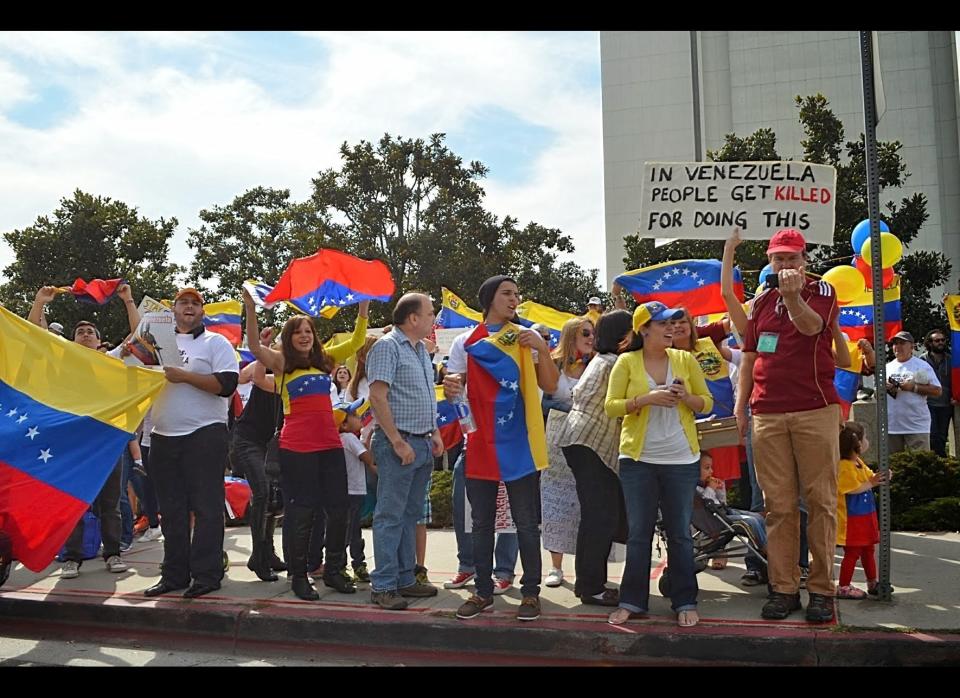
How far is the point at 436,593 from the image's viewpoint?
638 cm

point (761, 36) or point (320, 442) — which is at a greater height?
point (761, 36)

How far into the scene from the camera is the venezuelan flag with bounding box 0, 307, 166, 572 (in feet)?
20.1

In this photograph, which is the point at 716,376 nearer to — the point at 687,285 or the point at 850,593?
the point at 687,285

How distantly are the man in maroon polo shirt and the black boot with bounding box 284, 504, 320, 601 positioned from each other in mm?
3059

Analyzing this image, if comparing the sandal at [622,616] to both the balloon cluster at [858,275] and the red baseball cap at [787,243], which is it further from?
the balloon cluster at [858,275]

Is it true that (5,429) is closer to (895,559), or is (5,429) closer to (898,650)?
(898,650)

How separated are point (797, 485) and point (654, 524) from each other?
2.93 ft

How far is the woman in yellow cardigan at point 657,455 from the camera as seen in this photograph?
5.46 metres

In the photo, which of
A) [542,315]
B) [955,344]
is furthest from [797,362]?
[955,344]

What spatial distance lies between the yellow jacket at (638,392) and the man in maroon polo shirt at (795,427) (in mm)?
373

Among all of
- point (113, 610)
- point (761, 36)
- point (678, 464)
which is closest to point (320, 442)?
point (113, 610)

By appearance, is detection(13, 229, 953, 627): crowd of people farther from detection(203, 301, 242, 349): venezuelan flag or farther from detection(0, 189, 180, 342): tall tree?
detection(0, 189, 180, 342): tall tree

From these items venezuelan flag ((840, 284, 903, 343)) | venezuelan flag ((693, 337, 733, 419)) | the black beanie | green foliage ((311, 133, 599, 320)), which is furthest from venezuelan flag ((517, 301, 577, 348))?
green foliage ((311, 133, 599, 320))

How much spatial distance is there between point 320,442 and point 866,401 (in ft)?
39.3
